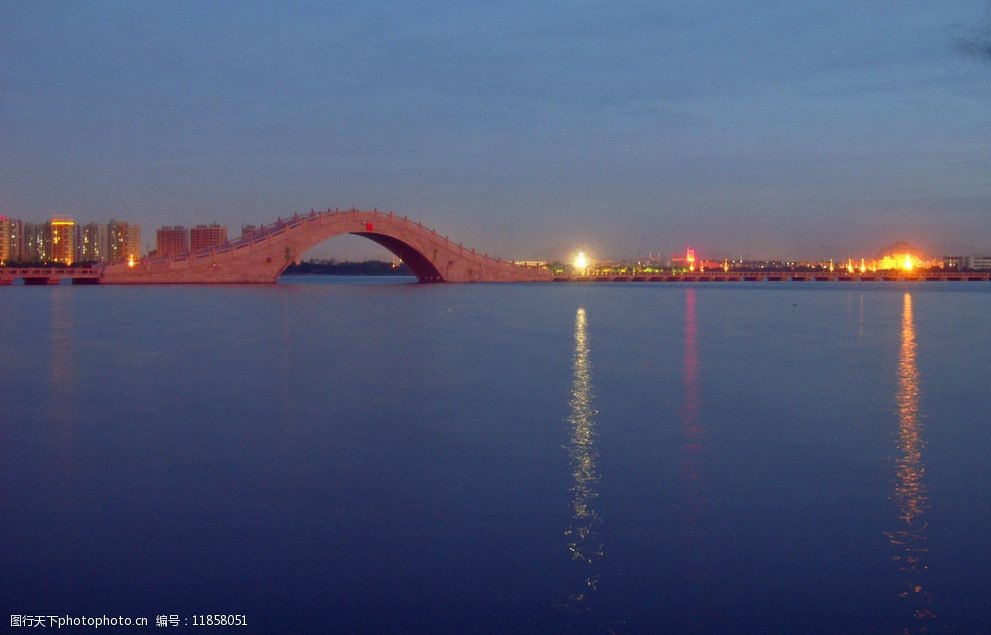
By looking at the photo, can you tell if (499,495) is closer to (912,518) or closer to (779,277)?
(912,518)

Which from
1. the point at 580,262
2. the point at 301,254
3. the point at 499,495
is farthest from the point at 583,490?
the point at 580,262

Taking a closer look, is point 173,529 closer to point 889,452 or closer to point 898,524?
point 898,524

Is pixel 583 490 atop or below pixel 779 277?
below

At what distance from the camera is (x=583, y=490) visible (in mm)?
6039

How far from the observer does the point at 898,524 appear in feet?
17.4

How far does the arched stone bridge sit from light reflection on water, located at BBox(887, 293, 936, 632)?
1891 inches

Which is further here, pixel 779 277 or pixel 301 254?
pixel 779 277

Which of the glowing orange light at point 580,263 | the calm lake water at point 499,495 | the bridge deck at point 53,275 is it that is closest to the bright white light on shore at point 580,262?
the glowing orange light at point 580,263

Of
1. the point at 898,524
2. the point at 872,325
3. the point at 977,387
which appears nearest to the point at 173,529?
the point at 898,524

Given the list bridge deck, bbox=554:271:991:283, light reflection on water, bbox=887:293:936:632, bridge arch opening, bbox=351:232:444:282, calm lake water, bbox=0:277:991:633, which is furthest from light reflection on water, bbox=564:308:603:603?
bridge deck, bbox=554:271:991:283

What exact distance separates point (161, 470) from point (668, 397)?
18.1 feet

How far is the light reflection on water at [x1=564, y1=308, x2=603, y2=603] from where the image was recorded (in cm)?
466

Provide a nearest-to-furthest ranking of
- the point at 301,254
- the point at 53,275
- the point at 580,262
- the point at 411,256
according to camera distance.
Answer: the point at 53,275
the point at 301,254
the point at 411,256
the point at 580,262

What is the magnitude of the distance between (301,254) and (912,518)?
183 feet
